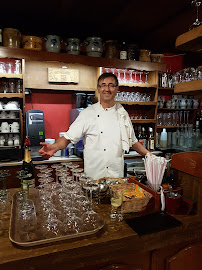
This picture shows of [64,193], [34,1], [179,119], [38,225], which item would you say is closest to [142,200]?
[64,193]

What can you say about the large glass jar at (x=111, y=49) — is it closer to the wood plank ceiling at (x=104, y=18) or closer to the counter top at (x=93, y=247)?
the wood plank ceiling at (x=104, y=18)

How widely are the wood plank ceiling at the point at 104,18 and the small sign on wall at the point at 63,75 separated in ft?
2.26

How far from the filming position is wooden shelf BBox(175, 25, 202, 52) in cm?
145

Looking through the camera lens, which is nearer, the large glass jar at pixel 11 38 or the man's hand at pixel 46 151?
the man's hand at pixel 46 151

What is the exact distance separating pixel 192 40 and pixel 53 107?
315 cm

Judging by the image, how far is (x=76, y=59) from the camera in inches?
147

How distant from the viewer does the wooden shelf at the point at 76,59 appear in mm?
3393

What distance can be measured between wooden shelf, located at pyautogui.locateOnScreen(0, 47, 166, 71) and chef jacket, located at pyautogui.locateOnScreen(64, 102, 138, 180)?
141cm

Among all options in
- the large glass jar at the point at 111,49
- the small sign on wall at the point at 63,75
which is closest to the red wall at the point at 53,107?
the small sign on wall at the point at 63,75

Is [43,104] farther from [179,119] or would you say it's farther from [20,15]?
[179,119]

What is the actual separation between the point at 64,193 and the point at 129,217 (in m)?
0.45

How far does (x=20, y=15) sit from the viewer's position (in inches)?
136

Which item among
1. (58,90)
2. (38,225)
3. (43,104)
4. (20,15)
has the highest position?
(20,15)

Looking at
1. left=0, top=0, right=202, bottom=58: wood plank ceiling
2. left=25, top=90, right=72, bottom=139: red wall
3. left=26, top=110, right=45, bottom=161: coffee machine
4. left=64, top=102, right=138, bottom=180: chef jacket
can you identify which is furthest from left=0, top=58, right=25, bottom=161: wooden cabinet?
left=64, top=102, right=138, bottom=180: chef jacket
